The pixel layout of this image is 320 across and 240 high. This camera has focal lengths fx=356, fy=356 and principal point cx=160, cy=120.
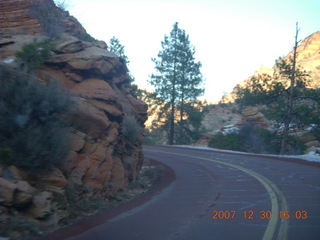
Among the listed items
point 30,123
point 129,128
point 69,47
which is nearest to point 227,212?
point 30,123

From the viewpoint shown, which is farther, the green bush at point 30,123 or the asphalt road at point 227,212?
the green bush at point 30,123

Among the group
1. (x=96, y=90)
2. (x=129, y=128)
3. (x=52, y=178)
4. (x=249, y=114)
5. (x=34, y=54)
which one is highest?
(x=249, y=114)

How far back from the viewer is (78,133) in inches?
454

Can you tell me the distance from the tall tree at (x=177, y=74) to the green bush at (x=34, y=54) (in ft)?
102

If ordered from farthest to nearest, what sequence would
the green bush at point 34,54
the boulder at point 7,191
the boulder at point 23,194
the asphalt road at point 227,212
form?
the green bush at point 34,54 < the boulder at point 23,194 < the boulder at point 7,191 < the asphalt road at point 227,212

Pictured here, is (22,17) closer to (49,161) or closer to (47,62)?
(47,62)

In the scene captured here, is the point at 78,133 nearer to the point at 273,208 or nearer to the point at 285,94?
the point at 273,208

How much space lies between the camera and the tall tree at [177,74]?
43.5 metres

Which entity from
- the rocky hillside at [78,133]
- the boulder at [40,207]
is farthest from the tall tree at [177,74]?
the boulder at [40,207]

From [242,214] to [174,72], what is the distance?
36286 mm

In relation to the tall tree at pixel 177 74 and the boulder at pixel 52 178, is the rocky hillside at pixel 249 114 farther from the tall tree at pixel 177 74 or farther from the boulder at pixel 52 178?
the boulder at pixel 52 178

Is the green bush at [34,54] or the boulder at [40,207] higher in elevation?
the green bush at [34,54]

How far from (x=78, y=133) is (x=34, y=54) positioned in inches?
134

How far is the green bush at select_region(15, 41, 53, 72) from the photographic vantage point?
12.0 m
